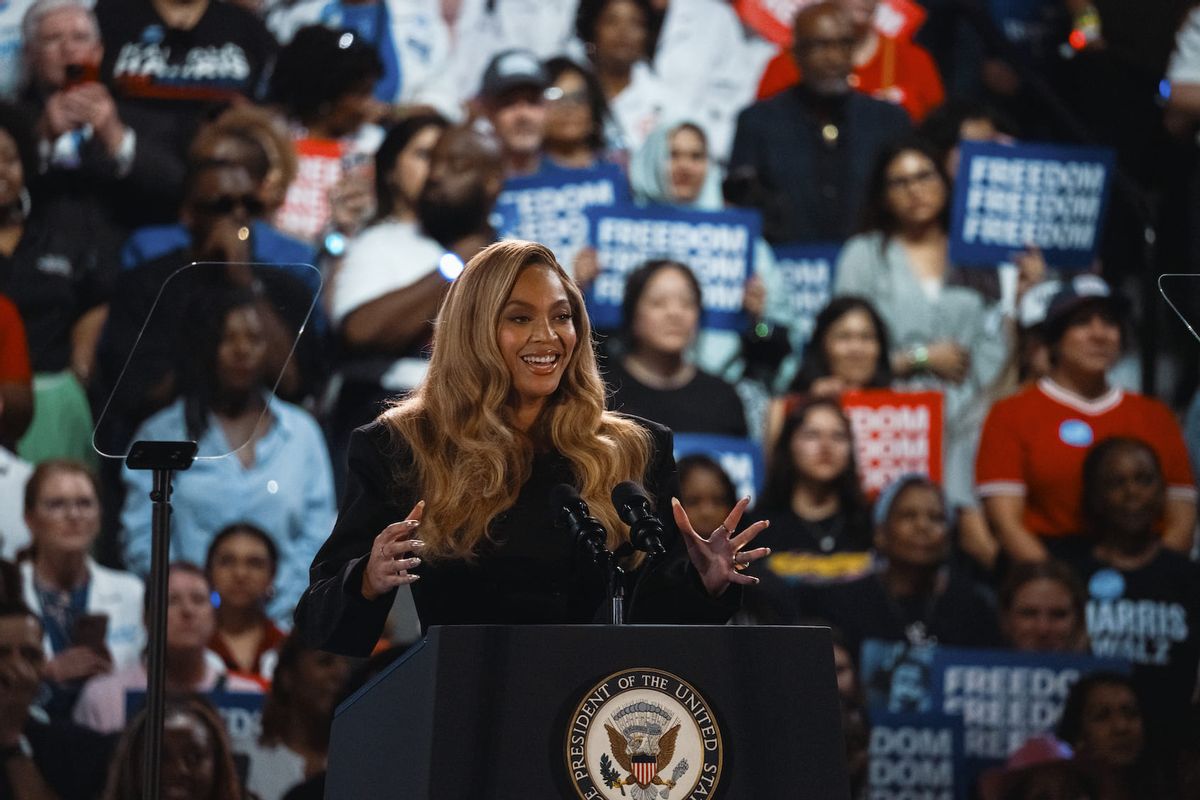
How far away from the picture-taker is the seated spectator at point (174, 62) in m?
6.46

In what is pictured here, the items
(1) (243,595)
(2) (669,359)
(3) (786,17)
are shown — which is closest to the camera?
(1) (243,595)

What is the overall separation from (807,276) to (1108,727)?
206cm

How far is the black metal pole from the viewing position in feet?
9.29

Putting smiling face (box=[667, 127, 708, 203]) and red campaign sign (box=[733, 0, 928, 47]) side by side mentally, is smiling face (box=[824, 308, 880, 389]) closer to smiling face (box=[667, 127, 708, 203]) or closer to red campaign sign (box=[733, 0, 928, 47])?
smiling face (box=[667, 127, 708, 203])

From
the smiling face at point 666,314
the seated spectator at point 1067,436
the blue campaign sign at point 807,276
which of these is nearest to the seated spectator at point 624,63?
the blue campaign sign at point 807,276

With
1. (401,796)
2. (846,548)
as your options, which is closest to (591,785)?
(401,796)

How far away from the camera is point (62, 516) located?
18.0 ft

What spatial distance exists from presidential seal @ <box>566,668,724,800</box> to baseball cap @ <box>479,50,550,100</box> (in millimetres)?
4601

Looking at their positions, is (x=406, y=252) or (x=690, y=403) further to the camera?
(x=690, y=403)

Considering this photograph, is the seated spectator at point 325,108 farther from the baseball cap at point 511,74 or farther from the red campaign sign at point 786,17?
the red campaign sign at point 786,17

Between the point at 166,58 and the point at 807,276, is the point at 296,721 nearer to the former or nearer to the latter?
the point at 166,58

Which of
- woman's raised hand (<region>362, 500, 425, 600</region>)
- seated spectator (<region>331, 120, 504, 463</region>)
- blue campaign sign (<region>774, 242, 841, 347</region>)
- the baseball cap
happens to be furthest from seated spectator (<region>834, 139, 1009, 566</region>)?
woman's raised hand (<region>362, 500, 425, 600</region>)

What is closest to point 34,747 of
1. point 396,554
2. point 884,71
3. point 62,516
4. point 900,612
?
point 62,516

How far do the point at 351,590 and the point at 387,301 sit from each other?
3099 millimetres
